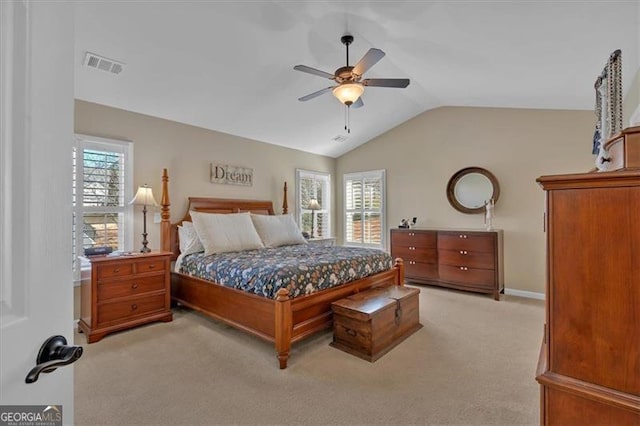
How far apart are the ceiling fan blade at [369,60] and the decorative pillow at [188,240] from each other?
2.71 metres

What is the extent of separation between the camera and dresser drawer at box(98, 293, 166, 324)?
121 inches

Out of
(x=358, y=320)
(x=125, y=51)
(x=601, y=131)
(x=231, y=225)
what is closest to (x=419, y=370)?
(x=358, y=320)

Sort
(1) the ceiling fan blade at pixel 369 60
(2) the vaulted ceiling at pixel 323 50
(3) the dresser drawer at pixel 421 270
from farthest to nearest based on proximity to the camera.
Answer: (3) the dresser drawer at pixel 421 270, (1) the ceiling fan blade at pixel 369 60, (2) the vaulted ceiling at pixel 323 50

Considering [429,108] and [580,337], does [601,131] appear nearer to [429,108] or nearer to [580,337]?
[580,337]

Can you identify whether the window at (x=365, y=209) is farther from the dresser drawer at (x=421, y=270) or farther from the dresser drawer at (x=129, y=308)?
the dresser drawer at (x=129, y=308)

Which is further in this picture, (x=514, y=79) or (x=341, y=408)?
(x=514, y=79)

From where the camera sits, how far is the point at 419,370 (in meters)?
2.41

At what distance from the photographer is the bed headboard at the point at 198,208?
4023 millimetres

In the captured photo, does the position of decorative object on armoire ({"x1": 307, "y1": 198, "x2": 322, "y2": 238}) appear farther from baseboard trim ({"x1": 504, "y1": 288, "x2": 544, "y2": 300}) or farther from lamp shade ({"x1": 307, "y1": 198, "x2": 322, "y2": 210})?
baseboard trim ({"x1": 504, "y1": 288, "x2": 544, "y2": 300})

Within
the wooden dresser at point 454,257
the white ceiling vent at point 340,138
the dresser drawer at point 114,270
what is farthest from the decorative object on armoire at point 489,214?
the dresser drawer at point 114,270

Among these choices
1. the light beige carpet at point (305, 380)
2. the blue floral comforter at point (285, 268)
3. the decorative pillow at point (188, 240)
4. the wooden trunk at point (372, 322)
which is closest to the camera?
the light beige carpet at point (305, 380)

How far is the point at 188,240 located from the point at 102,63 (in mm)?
2070

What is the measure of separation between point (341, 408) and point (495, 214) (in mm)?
3992

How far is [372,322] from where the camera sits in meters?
2.59
